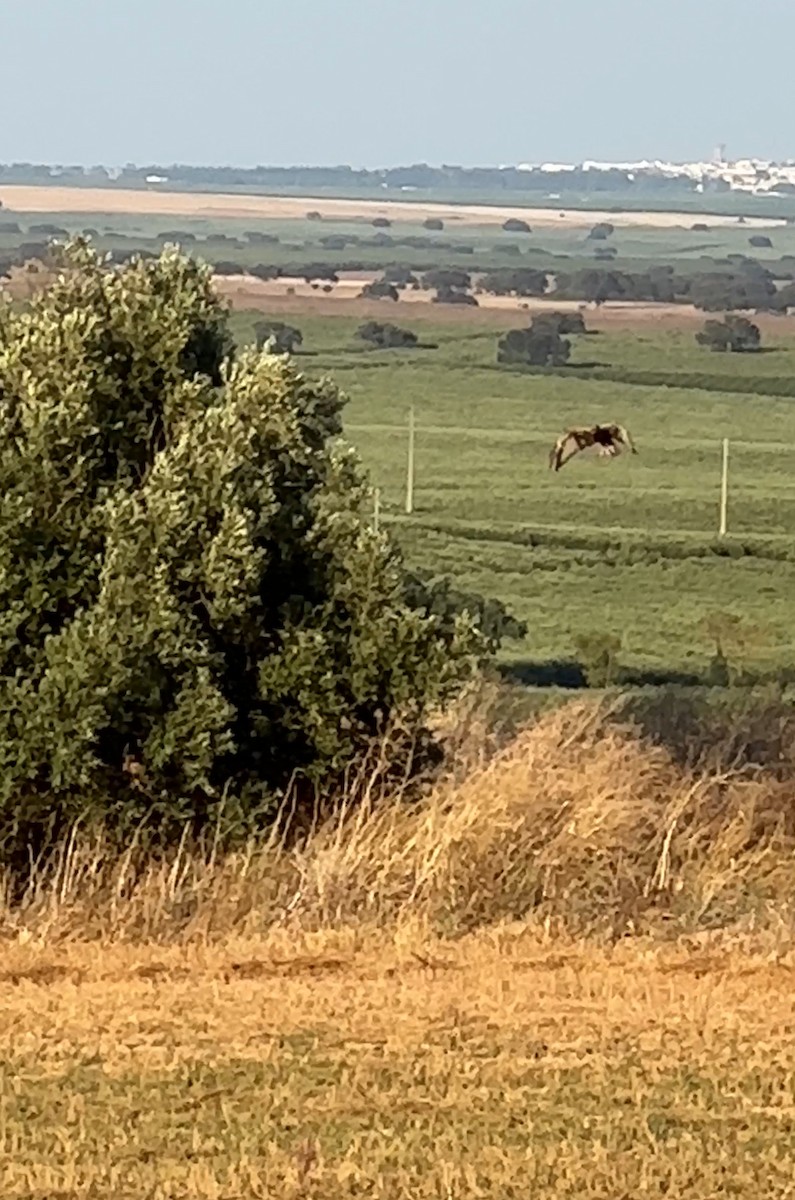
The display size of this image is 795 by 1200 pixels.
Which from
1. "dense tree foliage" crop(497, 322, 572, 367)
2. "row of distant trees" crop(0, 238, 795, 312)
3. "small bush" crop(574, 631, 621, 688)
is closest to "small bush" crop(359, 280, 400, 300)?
"row of distant trees" crop(0, 238, 795, 312)

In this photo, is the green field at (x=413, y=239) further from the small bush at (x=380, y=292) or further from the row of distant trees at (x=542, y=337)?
the row of distant trees at (x=542, y=337)

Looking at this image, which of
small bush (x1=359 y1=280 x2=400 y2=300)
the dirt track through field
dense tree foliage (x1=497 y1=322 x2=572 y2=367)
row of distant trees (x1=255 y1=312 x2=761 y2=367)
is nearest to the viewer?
dense tree foliage (x1=497 y1=322 x2=572 y2=367)

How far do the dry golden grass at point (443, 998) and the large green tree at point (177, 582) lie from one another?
38 centimetres

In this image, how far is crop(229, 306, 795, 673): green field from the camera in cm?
3067

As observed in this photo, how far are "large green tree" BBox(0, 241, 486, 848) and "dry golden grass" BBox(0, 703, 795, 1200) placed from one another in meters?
0.38

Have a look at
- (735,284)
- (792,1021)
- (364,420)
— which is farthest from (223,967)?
(735,284)

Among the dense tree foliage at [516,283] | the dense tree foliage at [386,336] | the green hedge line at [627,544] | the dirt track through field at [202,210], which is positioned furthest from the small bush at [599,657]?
the dirt track through field at [202,210]

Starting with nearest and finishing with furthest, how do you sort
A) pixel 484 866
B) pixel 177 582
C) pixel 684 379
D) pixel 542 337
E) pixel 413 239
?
pixel 484 866 → pixel 177 582 → pixel 684 379 → pixel 542 337 → pixel 413 239

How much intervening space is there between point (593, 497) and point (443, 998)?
106ft

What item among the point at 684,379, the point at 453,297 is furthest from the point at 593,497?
the point at 453,297

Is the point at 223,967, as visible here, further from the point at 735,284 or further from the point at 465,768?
the point at 735,284

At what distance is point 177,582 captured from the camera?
10438 millimetres

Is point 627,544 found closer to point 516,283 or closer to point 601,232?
point 516,283

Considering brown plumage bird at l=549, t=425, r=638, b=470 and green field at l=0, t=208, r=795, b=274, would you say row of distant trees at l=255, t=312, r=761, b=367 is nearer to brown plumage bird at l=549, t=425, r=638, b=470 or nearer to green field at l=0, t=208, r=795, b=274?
green field at l=0, t=208, r=795, b=274
